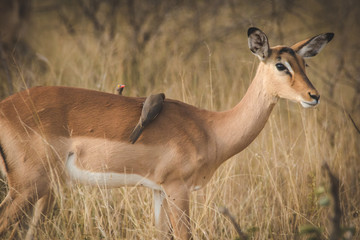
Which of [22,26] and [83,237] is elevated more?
[22,26]

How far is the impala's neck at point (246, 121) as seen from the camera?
3490mm

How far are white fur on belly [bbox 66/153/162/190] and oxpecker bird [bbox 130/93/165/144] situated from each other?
293 millimetres

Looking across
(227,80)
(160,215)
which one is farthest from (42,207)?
(227,80)

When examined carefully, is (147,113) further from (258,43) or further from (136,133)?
(258,43)

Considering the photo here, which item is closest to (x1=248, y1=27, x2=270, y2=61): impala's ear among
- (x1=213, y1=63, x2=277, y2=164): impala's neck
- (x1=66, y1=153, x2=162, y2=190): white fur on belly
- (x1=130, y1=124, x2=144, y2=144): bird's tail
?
(x1=213, y1=63, x2=277, y2=164): impala's neck

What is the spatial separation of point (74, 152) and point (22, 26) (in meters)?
5.08

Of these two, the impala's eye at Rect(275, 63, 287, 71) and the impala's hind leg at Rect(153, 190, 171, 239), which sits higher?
the impala's eye at Rect(275, 63, 287, 71)

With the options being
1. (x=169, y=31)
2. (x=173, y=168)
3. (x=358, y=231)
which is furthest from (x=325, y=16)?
(x=173, y=168)

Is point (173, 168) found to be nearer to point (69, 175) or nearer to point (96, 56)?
point (69, 175)

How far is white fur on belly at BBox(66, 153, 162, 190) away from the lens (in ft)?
11.0

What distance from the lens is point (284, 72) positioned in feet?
11.0

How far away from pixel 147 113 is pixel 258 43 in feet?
3.41

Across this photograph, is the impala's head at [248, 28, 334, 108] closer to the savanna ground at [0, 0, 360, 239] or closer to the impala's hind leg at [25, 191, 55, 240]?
the savanna ground at [0, 0, 360, 239]

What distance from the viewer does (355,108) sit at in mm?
5855
